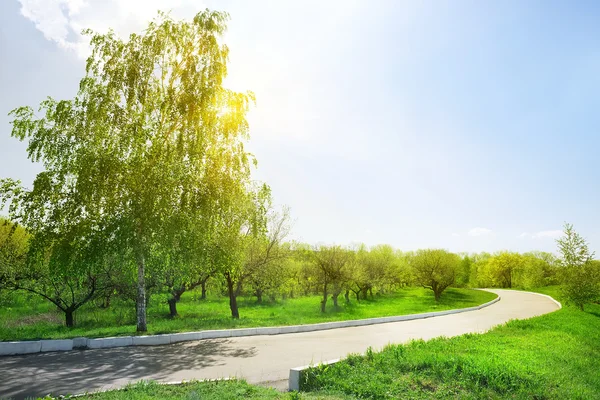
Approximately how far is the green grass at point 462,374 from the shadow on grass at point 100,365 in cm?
392

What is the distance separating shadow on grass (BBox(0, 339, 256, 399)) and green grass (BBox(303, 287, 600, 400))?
3924 mm

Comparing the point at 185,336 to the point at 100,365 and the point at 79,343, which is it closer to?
the point at 79,343

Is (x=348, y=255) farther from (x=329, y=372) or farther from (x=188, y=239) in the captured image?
(x=329, y=372)

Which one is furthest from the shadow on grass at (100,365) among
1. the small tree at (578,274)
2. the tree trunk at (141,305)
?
the small tree at (578,274)

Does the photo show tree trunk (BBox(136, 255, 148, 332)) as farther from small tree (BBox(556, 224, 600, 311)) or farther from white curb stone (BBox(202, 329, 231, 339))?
small tree (BBox(556, 224, 600, 311))

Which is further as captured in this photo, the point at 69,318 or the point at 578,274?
the point at 578,274

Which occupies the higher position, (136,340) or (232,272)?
(232,272)

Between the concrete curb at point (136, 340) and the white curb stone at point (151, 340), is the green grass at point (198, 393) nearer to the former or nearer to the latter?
the concrete curb at point (136, 340)

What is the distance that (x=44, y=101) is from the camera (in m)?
16.4

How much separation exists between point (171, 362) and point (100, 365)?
1.73 meters

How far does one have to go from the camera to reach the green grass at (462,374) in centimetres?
778

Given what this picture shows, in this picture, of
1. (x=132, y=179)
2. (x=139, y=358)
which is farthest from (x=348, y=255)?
(x=139, y=358)

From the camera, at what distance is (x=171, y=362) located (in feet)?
35.7

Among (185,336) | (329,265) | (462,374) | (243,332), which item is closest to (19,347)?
(185,336)
